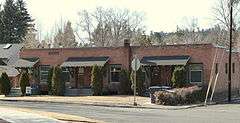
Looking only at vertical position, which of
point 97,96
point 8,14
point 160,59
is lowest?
point 97,96

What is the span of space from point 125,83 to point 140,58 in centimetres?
262

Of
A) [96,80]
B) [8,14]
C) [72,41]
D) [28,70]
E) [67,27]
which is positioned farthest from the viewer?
[67,27]

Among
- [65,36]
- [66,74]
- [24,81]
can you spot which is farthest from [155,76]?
[65,36]

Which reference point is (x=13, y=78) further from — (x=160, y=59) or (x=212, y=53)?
(x=212, y=53)

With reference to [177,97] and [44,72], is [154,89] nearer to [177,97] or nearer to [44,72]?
[177,97]

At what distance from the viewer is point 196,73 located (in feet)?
150

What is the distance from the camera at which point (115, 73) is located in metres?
49.5

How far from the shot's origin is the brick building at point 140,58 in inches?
1791

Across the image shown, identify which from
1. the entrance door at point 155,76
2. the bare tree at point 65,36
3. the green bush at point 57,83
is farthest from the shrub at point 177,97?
the bare tree at point 65,36

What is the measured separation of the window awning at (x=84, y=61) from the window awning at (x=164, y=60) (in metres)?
3.87

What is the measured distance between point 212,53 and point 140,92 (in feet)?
22.7

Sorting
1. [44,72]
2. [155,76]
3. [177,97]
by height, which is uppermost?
[44,72]

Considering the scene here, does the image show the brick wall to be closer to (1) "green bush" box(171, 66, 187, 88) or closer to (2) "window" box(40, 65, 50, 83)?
(2) "window" box(40, 65, 50, 83)

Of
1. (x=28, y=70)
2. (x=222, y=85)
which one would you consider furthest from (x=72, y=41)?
(x=222, y=85)
